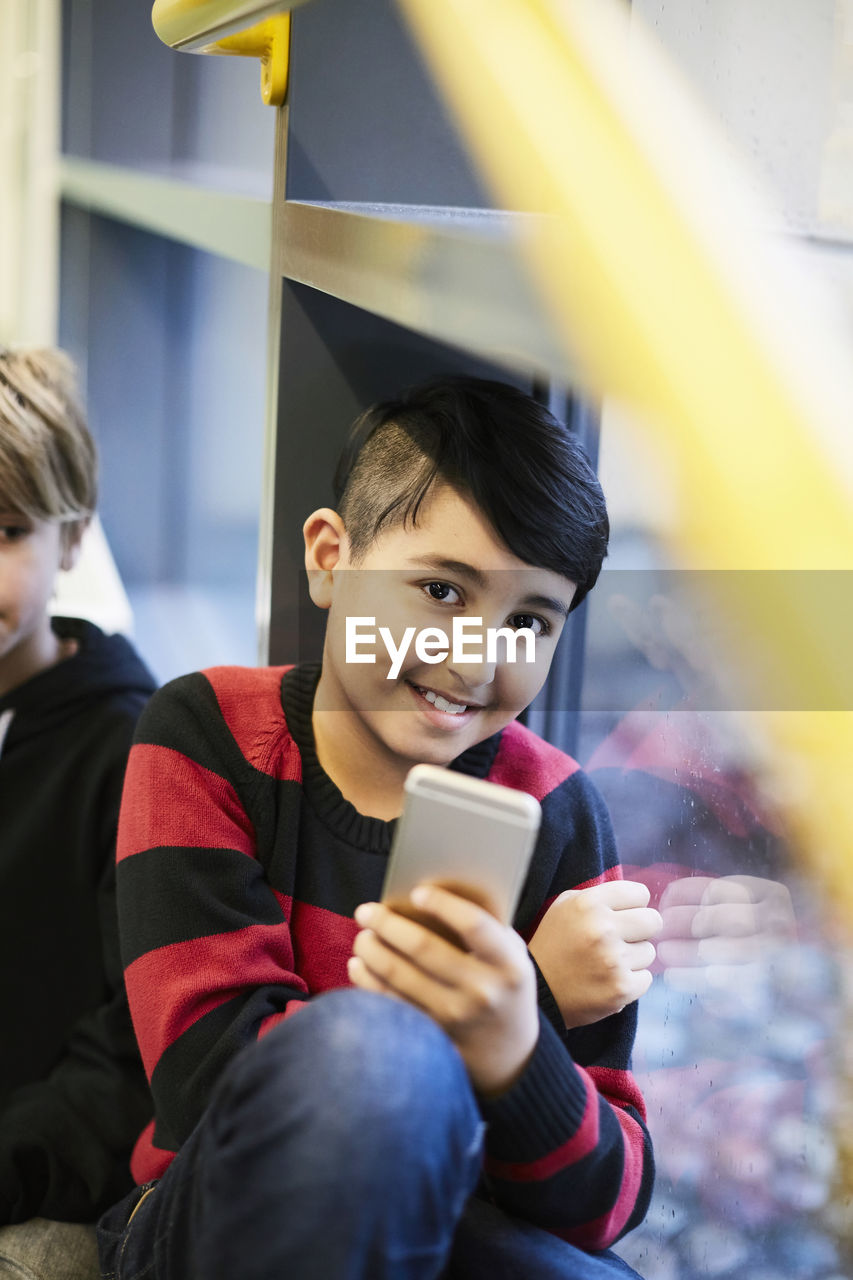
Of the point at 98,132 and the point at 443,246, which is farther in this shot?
the point at 98,132

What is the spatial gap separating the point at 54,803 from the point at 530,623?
49 centimetres

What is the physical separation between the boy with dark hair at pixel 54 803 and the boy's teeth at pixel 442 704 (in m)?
0.39

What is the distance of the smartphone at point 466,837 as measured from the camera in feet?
1.51

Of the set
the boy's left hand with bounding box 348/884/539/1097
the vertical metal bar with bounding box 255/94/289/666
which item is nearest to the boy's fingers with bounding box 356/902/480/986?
the boy's left hand with bounding box 348/884/539/1097

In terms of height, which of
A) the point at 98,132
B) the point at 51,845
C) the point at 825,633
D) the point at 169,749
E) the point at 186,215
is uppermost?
the point at 98,132

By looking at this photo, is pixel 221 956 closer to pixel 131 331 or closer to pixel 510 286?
pixel 510 286

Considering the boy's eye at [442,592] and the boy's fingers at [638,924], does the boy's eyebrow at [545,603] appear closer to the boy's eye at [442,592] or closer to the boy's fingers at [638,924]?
the boy's eye at [442,592]

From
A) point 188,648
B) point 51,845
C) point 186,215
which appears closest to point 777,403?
point 51,845

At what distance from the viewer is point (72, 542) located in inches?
42.0

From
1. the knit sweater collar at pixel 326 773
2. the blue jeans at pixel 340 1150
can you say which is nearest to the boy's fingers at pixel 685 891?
the knit sweater collar at pixel 326 773

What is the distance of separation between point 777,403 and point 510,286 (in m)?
0.21

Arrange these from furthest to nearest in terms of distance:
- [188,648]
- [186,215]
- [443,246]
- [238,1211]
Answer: [188,648] → [186,215] → [443,246] → [238,1211]

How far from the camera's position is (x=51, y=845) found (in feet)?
3.24

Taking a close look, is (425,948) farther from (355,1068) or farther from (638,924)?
(638,924)
